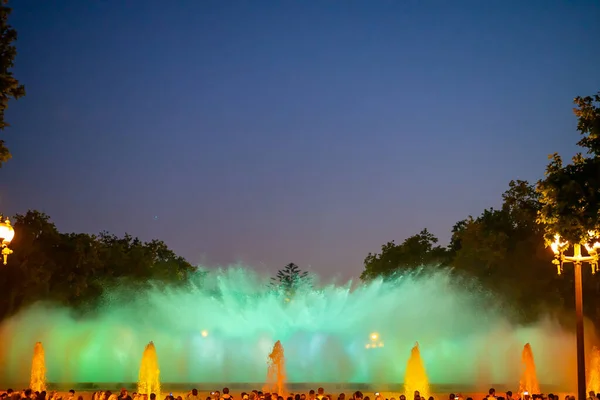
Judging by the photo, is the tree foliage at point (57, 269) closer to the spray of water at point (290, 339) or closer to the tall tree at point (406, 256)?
the spray of water at point (290, 339)

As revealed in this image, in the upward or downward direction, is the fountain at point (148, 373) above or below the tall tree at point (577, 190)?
below

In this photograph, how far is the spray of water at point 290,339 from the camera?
47.2m

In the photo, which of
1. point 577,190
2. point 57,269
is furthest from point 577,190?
point 57,269

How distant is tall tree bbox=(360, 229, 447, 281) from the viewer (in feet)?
267

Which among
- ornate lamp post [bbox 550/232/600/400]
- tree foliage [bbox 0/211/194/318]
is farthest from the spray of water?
ornate lamp post [bbox 550/232/600/400]

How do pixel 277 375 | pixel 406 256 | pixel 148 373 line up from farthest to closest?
pixel 406 256, pixel 277 375, pixel 148 373

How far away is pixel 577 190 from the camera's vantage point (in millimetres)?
19688

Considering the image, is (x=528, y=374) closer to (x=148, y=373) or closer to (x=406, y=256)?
(x=148, y=373)

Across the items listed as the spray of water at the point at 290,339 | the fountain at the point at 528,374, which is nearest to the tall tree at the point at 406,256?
the spray of water at the point at 290,339

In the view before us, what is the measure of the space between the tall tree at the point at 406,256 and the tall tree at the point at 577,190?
57.9m

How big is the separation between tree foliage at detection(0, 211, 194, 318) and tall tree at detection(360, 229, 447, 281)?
96.0ft

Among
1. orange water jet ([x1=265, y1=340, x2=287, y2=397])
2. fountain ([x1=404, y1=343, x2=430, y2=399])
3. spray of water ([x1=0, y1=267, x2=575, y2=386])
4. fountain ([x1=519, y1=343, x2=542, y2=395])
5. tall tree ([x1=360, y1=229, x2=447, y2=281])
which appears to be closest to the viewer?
fountain ([x1=404, y1=343, x2=430, y2=399])

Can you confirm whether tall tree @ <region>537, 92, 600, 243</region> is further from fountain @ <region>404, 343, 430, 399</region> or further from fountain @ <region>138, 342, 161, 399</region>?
fountain @ <region>138, 342, 161, 399</region>

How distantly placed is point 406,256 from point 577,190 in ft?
217
